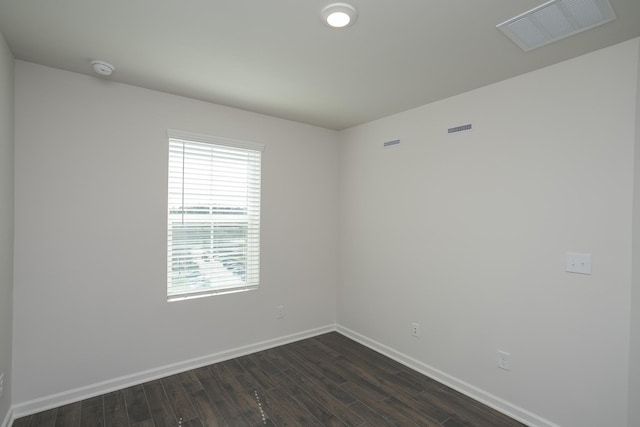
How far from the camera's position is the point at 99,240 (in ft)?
8.53

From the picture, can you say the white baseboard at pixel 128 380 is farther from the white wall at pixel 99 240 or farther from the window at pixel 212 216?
the window at pixel 212 216

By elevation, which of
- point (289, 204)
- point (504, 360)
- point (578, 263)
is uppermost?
point (289, 204)

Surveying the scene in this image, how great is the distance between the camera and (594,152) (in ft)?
6.72

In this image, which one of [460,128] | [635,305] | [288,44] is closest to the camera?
[635,305]

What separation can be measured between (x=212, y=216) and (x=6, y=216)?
1469 mm

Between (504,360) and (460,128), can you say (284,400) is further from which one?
(460,128)

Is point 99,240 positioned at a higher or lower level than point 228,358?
higher

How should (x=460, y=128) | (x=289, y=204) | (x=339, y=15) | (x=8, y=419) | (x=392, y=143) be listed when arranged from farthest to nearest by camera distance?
(x=289, y=204), (x=392, y=143), (x=460, y=128), (x=8, y=419), (x=339, y=15)

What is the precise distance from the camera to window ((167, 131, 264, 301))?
296 cm

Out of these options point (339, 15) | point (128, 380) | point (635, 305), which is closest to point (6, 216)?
point (128, 380)

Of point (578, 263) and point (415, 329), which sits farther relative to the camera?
point (415, 329)

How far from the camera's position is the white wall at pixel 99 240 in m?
2.36

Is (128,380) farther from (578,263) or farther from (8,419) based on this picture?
(578,263)

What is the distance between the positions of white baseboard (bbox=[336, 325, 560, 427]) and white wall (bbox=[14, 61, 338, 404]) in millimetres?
1371
